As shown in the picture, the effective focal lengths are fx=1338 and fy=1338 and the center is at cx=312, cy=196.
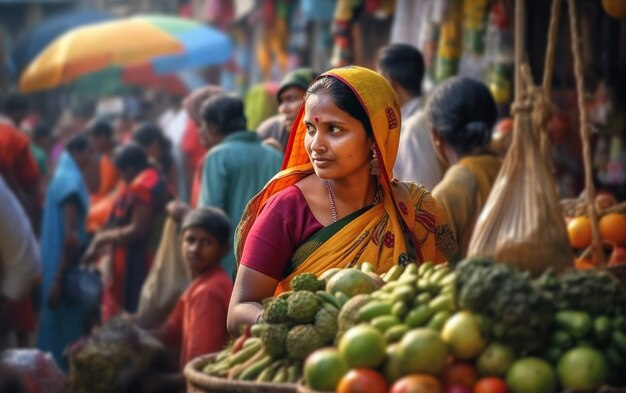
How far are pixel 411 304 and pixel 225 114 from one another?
417 centimetres

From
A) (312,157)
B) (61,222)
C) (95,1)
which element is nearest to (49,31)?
(95,1)

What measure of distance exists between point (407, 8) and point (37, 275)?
3814mm

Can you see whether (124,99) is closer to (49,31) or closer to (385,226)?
(49,31)

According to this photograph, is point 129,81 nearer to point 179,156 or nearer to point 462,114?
point 179,156

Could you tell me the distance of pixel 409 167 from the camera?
6.14m

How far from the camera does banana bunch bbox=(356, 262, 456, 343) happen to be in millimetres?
3225

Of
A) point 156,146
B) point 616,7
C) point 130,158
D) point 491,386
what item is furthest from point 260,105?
point 491,386

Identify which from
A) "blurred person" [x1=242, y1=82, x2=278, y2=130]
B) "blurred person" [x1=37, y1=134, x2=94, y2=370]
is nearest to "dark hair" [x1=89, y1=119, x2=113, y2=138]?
"blurred person" [x1=37, y1=134, x2=94, y2=370]

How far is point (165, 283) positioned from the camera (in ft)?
24.8

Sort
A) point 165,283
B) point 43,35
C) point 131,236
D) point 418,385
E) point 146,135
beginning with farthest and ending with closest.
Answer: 1. point 43,35
2. point 146,135
3. point 131,236
4. point 165,283
5. point 418,385

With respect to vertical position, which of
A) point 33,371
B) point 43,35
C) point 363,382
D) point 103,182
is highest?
point 363,382

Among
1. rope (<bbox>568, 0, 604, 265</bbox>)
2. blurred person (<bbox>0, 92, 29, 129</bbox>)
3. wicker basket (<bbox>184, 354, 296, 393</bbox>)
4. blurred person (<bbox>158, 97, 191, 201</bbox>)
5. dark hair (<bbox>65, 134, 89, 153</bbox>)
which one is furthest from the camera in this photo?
blurred person (<bbox>0, 92, 29, 129</bbox>)

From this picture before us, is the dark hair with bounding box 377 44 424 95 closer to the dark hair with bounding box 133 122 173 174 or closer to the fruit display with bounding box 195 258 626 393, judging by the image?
the fruit display with bounding box 195 258 626 393

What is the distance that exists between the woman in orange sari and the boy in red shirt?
185 cm
